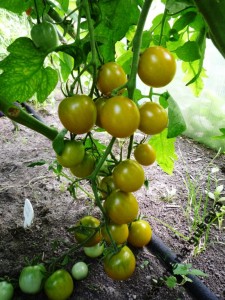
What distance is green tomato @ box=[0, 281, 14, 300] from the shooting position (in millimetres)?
932

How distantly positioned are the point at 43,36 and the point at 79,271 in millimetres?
752

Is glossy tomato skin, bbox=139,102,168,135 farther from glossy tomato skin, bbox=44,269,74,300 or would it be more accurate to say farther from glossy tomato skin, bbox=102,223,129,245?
glossy tomato skin, bbox=44,269,74,300

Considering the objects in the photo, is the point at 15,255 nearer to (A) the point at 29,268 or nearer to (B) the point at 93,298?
(A) the point at 29,268

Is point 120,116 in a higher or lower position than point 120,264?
Answer: higher

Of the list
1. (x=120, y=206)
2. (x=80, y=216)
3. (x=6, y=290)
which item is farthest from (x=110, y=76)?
(x=80, y=216)

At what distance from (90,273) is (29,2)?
0.84 metres

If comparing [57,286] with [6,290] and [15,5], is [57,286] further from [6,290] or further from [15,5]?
[15,5]

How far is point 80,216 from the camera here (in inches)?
53.1

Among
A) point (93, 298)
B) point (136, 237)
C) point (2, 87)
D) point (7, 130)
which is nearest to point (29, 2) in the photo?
point (2, 87)

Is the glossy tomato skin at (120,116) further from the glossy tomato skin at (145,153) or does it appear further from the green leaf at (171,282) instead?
the green leaf at (171,282)

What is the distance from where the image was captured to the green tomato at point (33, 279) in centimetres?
A: 93

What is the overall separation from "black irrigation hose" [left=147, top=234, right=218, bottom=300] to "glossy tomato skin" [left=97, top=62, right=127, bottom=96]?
778 millimetres

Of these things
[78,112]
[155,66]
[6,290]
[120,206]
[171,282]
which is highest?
[155,66]

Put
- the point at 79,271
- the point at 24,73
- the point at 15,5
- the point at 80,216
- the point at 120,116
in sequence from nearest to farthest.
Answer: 1. the point at 120,116
2. the point at 24,73
3. the point at 15,5
4. the point at 79,271
5. the point at 80,216
